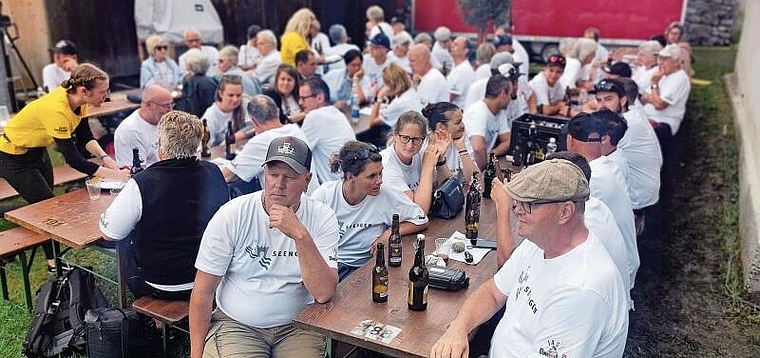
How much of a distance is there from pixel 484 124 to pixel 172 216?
124 inches

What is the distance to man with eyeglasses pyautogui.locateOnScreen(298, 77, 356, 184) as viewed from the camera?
5.80 meters

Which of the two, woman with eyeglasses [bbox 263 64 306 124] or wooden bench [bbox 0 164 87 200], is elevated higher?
woman with eyeglasses [bbox 263 64 306 124]

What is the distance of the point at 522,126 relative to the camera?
575cm

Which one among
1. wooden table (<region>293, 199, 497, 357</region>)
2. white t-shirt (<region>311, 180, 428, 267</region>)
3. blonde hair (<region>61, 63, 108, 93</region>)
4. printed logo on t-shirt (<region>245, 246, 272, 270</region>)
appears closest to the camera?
wooden table (<region>293, 199, 497, 357</region>)

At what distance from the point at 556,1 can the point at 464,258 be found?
43.6 feet

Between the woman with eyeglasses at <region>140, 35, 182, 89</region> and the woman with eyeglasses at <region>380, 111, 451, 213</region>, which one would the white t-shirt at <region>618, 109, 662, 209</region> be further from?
the woman with eyeglasses at <region>140, 35, 182, 89</region>

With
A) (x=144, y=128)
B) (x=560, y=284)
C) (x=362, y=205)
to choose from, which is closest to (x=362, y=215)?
(x=362, y=205)

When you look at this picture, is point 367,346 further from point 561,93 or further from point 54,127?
point 561,93

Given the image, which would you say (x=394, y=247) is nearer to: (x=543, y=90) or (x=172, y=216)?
(x=172, y=216)

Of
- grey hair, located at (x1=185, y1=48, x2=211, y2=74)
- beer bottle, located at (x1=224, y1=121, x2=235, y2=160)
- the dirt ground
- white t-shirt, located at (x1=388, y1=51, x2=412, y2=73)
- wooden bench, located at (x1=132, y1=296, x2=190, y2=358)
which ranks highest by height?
grey hair, located at (x1=185, y1=48, x2=211, y2=74)

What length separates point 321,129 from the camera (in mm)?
5812

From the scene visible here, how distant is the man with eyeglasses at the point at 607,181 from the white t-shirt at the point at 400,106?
2839 mm

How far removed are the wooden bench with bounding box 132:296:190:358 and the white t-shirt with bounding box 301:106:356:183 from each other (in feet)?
7.19

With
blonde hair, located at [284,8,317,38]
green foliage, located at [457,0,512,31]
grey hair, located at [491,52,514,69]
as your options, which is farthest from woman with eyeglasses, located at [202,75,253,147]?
green foliage, located at [457,0,512,31]
